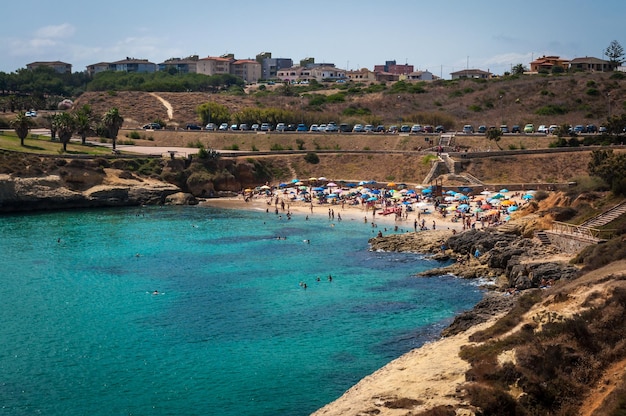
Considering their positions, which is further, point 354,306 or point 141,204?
point 141,204

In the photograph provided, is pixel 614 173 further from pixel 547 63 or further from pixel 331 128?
pixel 547 63

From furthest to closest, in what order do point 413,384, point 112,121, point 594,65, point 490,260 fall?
point 594,65
point 112,121
point 490,260
point 413,384

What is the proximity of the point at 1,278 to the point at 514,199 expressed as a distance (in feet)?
163

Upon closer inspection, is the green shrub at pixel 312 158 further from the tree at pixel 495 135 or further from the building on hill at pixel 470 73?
the building on hill at pixel 470 73

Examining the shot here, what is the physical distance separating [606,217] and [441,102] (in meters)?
89.3

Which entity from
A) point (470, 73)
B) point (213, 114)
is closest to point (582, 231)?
point (213, 114)

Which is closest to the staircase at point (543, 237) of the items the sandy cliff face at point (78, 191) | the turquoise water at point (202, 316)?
the turquoise water at point (202, 316)

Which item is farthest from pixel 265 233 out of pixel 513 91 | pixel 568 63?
pixel 568 63

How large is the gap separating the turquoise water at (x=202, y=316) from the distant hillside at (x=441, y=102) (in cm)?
5871

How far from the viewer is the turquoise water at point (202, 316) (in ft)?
125

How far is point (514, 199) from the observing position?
8300cm

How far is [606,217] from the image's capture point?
59.2m

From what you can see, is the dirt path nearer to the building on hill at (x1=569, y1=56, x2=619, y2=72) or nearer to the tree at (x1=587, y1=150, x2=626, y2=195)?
the building on hill at (x1=569, y1=56, x2=619, y2=72)

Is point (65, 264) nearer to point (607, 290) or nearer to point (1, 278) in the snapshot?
point (1, 278)
